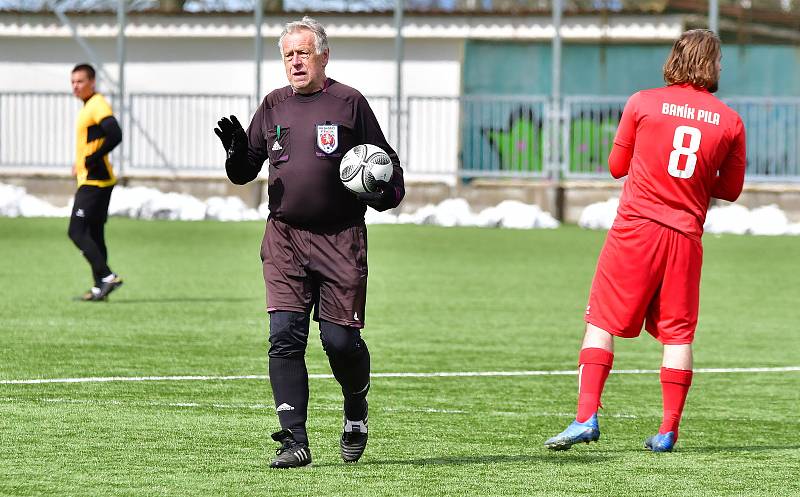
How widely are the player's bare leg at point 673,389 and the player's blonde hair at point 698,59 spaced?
3.95ft

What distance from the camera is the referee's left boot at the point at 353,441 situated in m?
7.44

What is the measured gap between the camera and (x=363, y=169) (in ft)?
23.2

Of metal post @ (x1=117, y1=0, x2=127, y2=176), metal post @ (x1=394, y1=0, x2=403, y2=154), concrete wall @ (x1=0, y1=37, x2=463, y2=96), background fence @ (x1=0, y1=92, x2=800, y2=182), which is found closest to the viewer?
background fence @ (x1=0, y1=92, x2=800, y2=182)

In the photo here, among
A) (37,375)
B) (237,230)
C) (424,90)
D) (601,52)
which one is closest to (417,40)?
(424,90)

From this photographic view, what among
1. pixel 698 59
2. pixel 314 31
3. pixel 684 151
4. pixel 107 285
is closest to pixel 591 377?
pixel 684 151

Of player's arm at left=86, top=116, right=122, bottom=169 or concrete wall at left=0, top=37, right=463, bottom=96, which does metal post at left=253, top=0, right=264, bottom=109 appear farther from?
player's arm at left=86, top=116, right=122, bottom=169

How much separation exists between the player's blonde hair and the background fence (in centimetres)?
2058

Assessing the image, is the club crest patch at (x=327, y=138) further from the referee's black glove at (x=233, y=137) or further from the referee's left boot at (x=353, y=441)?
the referee's left boot at (x=353, y=441)

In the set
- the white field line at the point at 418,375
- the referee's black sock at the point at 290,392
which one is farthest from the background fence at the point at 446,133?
the referee's black sock at the point at 290,392

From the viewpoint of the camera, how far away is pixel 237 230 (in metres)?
25.5

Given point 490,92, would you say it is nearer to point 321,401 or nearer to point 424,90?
point 424,90

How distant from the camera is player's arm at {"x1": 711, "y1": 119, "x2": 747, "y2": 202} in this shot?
780 centimetres

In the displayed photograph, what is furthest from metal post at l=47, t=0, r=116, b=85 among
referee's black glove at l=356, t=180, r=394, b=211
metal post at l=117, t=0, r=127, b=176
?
referee's black glove at l=356, t=180, r=394, b=211

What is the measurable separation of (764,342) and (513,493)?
6.77m
